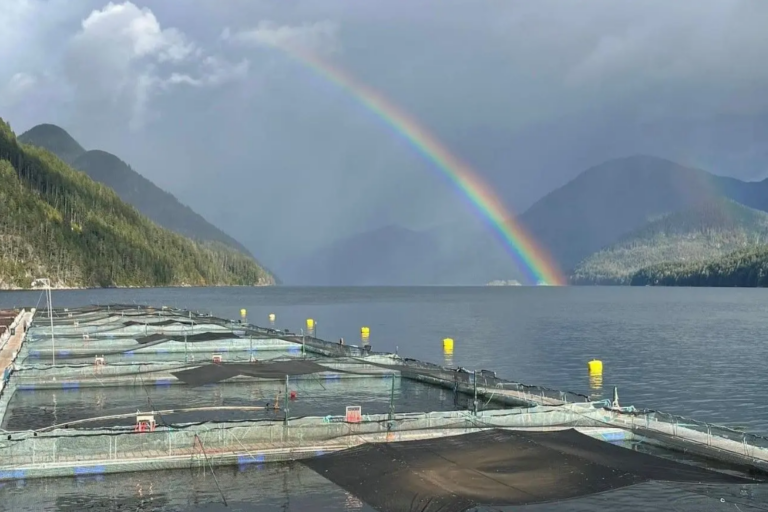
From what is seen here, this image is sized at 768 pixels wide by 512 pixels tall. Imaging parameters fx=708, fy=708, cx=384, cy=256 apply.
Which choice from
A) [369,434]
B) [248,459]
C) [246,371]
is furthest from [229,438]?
[246,371]

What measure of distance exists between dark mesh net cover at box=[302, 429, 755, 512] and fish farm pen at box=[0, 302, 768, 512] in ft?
0.22

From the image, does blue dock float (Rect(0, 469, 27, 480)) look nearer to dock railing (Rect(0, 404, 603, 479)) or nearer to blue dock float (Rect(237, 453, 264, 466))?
dock railing (Rect(0, 404, 603, 479))

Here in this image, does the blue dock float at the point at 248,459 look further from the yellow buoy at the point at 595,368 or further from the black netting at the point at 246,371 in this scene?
the yellow buoy at the point at 595,368

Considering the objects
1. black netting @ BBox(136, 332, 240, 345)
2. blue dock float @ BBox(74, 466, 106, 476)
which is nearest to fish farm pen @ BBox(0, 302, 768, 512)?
blue dock float @ BBox(74, 466, 106, 476)

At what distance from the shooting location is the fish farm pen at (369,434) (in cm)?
2319

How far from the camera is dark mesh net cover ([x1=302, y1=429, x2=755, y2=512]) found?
21156 mm

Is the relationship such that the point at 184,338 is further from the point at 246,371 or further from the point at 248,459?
the point at 248,459

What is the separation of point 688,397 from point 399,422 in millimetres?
33638

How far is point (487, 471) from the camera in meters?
23.2

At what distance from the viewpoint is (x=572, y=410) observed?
3369 centimetres

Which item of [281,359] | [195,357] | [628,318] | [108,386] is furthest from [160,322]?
[628,318]

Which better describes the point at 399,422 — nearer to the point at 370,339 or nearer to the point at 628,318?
the point at 370,339

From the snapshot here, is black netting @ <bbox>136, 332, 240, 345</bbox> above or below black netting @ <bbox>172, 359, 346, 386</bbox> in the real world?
above

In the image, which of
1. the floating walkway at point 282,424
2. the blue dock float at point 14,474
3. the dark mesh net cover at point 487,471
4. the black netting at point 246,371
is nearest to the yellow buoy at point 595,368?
the floating walkway at point 282,424
